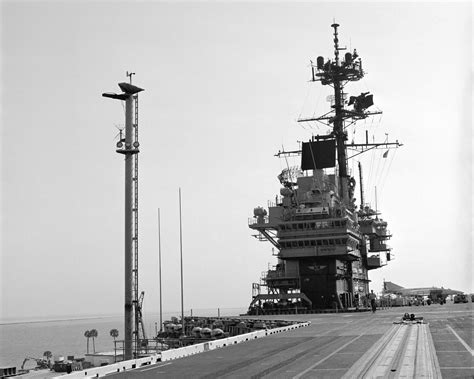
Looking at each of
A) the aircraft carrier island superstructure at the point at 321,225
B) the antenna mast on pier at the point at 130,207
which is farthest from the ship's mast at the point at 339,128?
the antenna mast on pier at the point at 130,207

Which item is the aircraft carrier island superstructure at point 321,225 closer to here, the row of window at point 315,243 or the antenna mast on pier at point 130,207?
the row of window at point 315,243

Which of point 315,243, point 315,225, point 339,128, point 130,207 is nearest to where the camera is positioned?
point 130,207

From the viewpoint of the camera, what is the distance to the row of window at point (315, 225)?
6731 centimetres

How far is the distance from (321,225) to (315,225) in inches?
27.7

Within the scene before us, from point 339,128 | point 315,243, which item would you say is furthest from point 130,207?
point 339,128

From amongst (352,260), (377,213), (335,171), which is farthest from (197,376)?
(377,213)

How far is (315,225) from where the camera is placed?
222 feet

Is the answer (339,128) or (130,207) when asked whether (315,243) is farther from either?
(130,207)

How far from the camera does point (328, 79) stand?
78625 mm

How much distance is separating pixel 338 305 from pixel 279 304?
651cm

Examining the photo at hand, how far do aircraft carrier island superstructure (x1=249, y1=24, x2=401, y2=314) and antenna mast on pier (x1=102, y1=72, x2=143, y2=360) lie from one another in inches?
1596

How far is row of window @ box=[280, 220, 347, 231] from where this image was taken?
6731 centimetres

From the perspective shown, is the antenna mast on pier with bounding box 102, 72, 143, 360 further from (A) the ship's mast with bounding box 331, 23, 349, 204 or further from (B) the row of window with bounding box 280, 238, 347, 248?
(A) the ship's mast with bounding box 331, 23, 349, 204

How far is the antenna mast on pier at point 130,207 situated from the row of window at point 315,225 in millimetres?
41752
